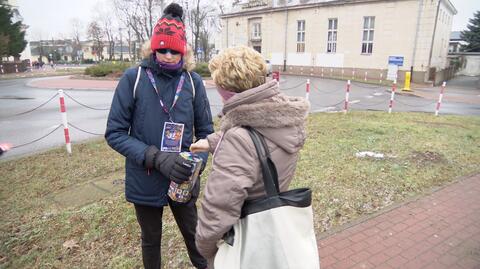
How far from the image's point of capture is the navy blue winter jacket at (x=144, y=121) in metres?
2.17

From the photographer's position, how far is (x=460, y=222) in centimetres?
378

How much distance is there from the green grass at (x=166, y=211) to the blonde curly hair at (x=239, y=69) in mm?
2013

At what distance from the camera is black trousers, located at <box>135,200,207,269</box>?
7.98ft

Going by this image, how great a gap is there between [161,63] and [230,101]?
0.79m

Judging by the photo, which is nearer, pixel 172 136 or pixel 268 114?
pixel 268 114

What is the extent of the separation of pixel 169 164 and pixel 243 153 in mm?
680

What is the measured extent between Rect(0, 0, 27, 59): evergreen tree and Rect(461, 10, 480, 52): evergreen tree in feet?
189

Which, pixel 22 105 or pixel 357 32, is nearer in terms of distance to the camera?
pixel 22 105

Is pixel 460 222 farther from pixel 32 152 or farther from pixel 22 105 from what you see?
pixel 22 105

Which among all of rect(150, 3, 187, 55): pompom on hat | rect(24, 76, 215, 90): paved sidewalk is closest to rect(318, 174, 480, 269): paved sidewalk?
rect(150, 3, 187, 55): pompom on hat

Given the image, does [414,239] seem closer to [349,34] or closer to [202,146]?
[202,146]

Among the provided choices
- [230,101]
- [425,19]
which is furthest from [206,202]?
[425,19]

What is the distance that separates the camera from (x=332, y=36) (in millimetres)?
32844

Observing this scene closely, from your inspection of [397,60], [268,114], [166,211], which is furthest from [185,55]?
[397,60]
